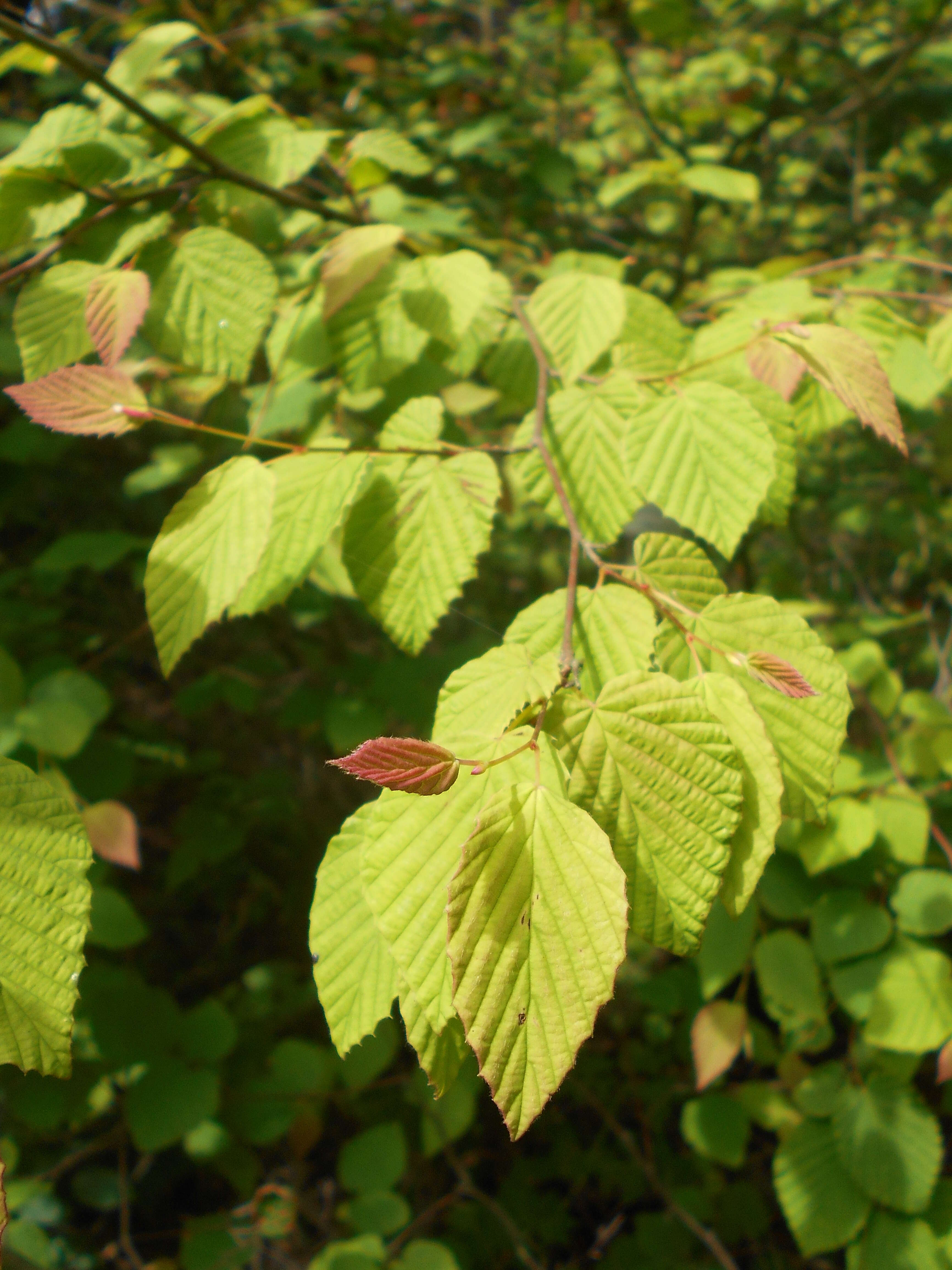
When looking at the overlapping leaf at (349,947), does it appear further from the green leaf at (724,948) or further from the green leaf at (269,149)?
the green leaf at (269,149)

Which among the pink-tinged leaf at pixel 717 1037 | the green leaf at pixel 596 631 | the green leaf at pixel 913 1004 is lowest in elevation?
the pink-tinged leaf at pixel 717 1037

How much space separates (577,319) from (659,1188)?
1768 millimetres

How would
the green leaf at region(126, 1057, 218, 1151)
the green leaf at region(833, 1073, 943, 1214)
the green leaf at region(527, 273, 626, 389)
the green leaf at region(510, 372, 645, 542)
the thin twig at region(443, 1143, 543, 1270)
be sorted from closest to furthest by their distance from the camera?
1. the green leaf at region(510, 372, 645, 542)
2. the green leaf at region(527, 273, 626, 389)
3. the green leaf at region(833, 1073, 943, 1214)
4. the green leaf at region(126, 1057, 218, 1151)
5. the thin twig at region(443, 1143, 543, 1270)

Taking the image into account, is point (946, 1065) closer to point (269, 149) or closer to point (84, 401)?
point (84, 401)

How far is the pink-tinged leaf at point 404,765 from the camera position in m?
0.45

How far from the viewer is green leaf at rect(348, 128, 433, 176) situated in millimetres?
1195

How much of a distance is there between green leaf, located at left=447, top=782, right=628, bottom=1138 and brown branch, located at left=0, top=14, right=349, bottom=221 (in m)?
1.01

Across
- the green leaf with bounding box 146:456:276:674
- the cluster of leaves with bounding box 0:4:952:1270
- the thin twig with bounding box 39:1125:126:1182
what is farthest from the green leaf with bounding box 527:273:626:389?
the thin twig with bounding box 39:1125:126:1182

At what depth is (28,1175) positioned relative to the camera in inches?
64.1

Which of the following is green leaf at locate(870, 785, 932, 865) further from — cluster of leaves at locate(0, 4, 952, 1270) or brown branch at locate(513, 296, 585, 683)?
brown branch at locate(513, 296, 585, 683)

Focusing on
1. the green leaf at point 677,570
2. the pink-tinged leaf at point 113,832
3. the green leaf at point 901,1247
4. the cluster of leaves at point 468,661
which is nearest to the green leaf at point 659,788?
the cluster of leaves at point 468,661

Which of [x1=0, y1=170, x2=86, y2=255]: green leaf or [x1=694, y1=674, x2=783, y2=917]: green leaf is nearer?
[x1=694, y1=674, x2=783, y2=917]: green leaf

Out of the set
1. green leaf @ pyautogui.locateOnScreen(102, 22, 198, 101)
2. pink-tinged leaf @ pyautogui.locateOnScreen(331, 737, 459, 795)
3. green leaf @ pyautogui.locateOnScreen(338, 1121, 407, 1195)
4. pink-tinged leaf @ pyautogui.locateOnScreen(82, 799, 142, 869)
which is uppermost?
green leaf @ pyautogui.locateOnScreen(102, 22, 198, 101)

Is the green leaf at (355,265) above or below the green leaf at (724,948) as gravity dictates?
above
